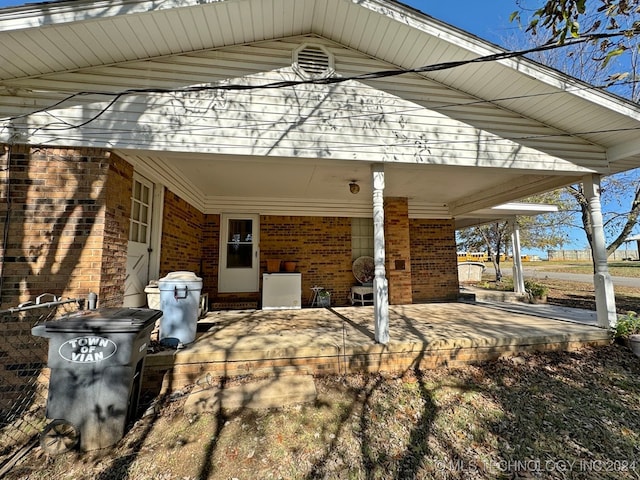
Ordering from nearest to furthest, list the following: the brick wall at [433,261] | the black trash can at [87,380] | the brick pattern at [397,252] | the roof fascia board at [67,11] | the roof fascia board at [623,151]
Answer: the black trash can at [87,380] < the roof fascia board at [67,11] < the roof fascia board at [623,151] < the brick pattern at [397,252] < the brick wall at [433,261]

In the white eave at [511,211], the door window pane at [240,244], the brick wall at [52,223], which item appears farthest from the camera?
the white eave at [511,211]

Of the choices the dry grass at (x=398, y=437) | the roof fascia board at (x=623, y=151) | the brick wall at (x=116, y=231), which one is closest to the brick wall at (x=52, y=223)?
the brick wall at (x=116, y=231)

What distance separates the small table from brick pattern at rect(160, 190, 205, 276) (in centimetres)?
388

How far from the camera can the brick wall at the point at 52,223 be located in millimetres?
3145

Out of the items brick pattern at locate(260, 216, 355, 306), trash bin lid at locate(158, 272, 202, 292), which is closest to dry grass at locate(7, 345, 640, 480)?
trash bin lid at locate(158, 272, 202, 292)

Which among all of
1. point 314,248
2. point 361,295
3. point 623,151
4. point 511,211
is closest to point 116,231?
point 314,248

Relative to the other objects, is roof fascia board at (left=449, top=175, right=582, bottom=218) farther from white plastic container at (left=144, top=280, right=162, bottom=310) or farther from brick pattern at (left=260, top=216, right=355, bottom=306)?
white plastic container at (left=144, top=280, right=162, bottom=310)

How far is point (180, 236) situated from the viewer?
5496 millimetres

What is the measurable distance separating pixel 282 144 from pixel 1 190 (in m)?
3.28

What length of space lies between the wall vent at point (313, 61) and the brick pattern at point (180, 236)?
10.2 ft

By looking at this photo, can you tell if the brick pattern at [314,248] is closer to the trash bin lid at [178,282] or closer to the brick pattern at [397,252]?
the brick pattern at [397,252]

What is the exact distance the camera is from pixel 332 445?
2354 millimetres

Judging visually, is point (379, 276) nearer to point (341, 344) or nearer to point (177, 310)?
point (341, 344)

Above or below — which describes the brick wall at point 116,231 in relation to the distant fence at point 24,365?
above
